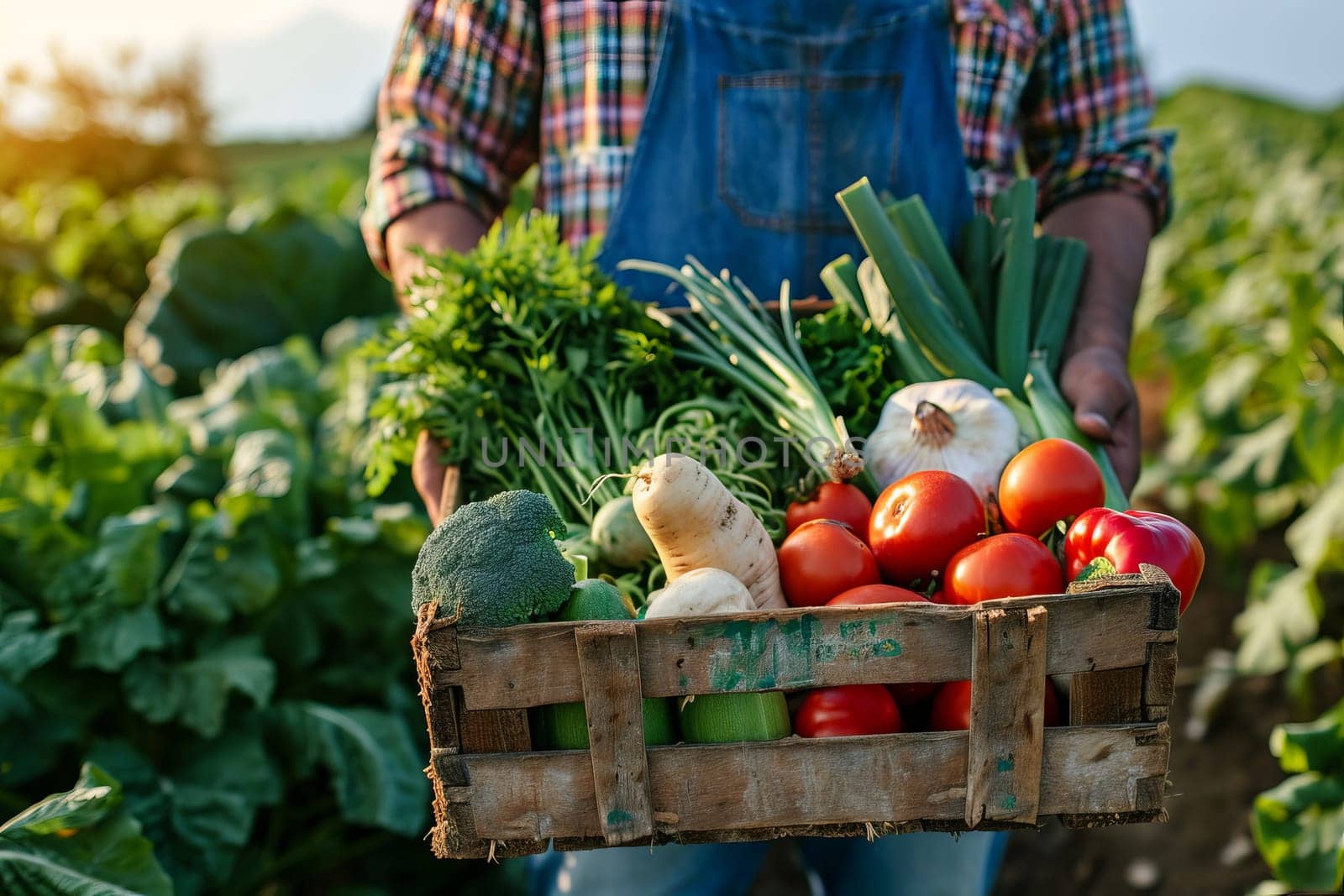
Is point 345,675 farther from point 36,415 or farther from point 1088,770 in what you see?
point 1088,770

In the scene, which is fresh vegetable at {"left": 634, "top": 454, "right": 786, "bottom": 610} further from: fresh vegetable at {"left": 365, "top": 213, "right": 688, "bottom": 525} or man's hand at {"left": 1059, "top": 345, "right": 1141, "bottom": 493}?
man's hand at {"left": 1059, "top": 345, "right": 1141, "bottom": 493}

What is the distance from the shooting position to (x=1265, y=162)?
17.3 m

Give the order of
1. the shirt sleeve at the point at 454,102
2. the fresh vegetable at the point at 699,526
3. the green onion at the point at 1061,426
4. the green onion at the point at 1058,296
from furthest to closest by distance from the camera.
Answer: the shirt sleeve at the point at 454,102
the green onion at the point at 1058,296
the green onion at the point at 1061,426
the fresh vegetable at the point at 699,526

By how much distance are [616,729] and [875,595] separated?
0.46 meters

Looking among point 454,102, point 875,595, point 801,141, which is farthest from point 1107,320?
point 454,102

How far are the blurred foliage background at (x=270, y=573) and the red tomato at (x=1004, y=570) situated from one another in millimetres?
1499

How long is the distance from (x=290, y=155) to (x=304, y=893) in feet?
121

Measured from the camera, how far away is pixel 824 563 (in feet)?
6.01

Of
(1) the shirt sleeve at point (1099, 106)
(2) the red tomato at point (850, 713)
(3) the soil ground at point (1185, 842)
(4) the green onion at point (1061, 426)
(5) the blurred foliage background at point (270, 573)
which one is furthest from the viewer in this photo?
(3) the soil ground at point (1185, 842)

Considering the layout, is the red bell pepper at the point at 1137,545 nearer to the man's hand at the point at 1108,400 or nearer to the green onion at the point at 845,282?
the man's hand at the point at 1108,400

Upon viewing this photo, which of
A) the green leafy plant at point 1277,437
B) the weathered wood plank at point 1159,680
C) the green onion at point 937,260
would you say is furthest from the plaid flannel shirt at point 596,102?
the green leafy plant at point 1277,437

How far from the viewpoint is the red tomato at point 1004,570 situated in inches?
65.3

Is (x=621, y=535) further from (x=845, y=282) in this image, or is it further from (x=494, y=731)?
(x=845, y=282)

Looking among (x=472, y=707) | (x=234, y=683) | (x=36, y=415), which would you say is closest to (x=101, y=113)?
(x=36, y=415)
